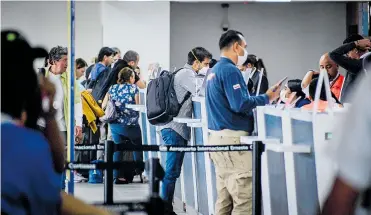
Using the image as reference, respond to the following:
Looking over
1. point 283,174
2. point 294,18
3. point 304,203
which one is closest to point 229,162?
point 283,174

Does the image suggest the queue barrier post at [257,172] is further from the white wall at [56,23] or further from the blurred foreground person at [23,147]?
the white wall at [56,23]

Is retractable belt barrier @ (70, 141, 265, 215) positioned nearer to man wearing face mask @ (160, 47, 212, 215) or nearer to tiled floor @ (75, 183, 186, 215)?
man wearing face mask @ (160, 47, 212, 215)

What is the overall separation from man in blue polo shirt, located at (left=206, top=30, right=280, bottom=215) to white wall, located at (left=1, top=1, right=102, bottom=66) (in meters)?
14.8

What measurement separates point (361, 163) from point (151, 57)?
57.8ft

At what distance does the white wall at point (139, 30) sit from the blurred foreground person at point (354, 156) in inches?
685

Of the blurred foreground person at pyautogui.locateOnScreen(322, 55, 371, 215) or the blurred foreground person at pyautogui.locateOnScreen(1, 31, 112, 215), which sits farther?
the blurred foreground person at pyautogui.locateOnScreen(1, 31, 112, 215)

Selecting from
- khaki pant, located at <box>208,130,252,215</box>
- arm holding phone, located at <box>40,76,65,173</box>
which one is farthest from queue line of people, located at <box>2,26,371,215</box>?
arm holding phone, located at <box>40,76,65,173</box>

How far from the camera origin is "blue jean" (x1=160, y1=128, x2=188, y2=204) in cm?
846

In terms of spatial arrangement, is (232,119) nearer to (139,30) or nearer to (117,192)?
(117,192)

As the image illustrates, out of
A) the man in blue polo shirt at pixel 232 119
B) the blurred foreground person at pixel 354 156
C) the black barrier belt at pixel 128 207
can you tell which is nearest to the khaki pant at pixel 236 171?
the man in blue polo shirt at pixel 232 119

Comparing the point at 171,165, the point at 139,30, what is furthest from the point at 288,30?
the point at 171,165

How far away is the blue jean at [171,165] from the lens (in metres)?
8.46

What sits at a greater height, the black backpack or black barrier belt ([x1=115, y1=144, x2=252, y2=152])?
the black backpack

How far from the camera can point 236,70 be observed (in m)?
6.68
